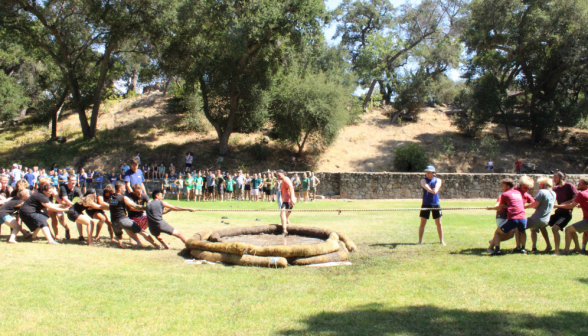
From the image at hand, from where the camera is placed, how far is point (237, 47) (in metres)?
25.5

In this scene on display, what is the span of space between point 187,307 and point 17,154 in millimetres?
31983

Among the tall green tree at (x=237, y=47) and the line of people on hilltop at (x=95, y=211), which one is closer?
the line of people on hilltop at (x=95, y=211)

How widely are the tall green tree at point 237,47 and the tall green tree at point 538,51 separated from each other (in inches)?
573

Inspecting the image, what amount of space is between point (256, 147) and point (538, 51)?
77.4 feet

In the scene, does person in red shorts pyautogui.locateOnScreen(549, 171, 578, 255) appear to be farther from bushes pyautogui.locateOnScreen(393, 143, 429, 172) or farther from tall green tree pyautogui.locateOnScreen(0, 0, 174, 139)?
tall green tree pyautogui.locateOnScreen(0, 0, 174, 139)

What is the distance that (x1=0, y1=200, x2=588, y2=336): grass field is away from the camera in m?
4.64

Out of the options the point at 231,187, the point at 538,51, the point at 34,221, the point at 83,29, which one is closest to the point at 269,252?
the point at 34,221

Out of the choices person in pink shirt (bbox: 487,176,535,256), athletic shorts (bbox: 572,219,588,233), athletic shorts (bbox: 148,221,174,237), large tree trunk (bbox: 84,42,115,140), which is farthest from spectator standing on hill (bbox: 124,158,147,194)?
large tree trunk (bbox: 84,42,115,140)

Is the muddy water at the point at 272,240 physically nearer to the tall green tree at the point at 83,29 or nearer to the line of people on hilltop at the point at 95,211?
the line of people on hilltop at the point at 95,211

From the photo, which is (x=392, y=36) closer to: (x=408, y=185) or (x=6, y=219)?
(x=408, y=185)

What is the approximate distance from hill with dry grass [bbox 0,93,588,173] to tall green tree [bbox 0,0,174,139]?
3078 millimetres

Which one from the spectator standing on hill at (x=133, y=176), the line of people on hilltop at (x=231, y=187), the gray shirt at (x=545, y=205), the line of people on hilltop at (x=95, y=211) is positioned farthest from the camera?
the line of people on hilltop at (x=231, y=187)

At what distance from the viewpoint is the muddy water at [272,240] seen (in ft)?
30.6

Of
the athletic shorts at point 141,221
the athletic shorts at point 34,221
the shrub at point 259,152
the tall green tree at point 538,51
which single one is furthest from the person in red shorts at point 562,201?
the tall green tree at point 538,51
